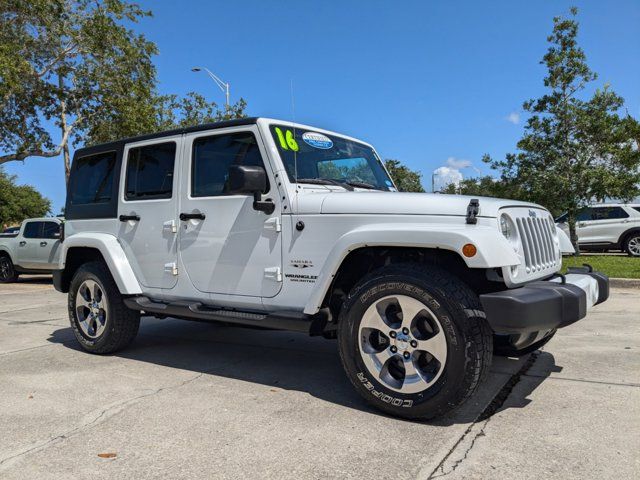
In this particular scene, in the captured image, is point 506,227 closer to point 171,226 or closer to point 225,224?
point 225,224

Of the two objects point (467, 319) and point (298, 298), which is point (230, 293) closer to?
point (298, 298)

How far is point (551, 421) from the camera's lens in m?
3.14

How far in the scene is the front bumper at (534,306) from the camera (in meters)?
2.83

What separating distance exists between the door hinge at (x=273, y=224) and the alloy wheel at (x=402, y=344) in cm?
93

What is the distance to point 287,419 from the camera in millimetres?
3262

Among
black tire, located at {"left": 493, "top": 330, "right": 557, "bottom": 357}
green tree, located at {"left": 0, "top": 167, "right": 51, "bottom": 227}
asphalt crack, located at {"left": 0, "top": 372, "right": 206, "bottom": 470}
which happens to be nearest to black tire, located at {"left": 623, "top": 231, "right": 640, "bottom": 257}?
black tire, located at {"left": 493, "top": 330, "right": 557, "bottom": 357}

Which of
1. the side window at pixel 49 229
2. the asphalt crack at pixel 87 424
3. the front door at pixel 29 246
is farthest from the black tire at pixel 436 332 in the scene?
the front door at pixel 29 246

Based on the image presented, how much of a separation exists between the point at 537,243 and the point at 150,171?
3.33 meters

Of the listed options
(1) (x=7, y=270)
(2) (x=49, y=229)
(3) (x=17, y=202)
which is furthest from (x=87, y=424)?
(3) (x=17, y=202)

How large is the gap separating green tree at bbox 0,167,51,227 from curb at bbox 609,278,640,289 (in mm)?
58766

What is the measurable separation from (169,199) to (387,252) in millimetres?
2072

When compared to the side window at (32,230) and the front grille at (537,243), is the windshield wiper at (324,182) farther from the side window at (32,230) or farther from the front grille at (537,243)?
the side window at (32,230)

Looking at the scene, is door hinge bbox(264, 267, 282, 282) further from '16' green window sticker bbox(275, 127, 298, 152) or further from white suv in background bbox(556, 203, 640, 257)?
white suv in background bbox(556, 203, 640, 257)

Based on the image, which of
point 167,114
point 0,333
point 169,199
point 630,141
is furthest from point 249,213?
point 167,114
